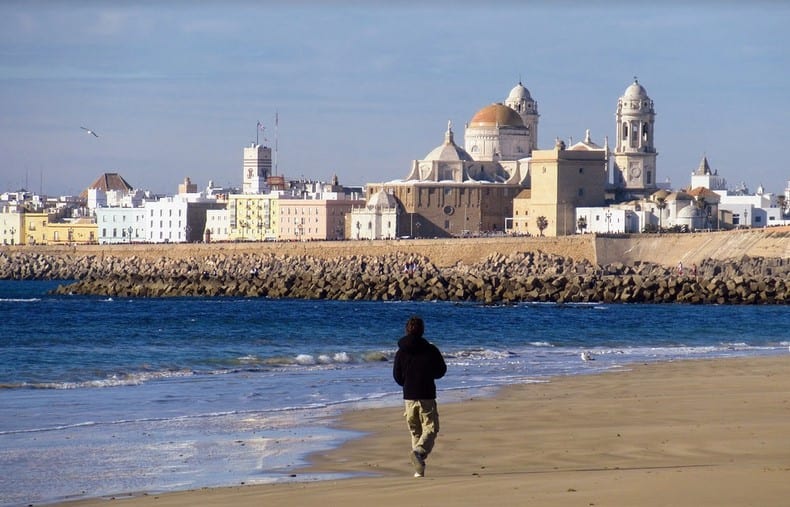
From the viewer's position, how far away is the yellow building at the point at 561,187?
95312 mm

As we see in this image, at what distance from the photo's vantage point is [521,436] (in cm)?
1415

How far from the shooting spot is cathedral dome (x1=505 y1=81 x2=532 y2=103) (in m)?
116

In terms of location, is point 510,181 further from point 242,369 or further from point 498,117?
point 242,369

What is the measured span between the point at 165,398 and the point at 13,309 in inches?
1350

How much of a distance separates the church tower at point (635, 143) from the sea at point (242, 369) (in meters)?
54.3

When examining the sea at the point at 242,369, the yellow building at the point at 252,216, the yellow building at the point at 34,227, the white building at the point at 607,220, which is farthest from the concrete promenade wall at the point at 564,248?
the yellow building at the point at 34,227

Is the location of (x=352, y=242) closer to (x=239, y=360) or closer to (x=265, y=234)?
(x=265, y=234)

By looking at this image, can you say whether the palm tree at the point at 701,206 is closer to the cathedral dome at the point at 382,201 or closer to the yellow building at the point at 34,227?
the cathedral dome at the point at 382,201

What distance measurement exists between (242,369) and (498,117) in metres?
88.0

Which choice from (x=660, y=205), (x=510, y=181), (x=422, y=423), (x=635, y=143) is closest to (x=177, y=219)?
(x=510, y=181)

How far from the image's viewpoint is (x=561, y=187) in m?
95.4

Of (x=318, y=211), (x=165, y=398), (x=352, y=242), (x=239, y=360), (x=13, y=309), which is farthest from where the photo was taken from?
(x=318, y=211)

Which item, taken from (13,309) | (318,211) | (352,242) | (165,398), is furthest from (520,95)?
(165,398)

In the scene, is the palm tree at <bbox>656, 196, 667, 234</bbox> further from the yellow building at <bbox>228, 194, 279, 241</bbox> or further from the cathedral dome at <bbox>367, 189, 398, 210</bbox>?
the yellow building at <bbox>228, 194, 279, 241</bbox>
